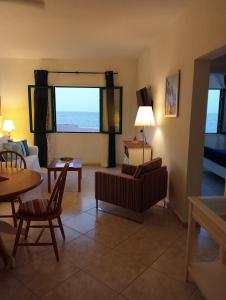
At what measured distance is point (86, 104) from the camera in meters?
5.82

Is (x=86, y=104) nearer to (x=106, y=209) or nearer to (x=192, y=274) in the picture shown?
(x=106, y=209)

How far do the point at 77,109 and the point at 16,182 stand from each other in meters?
3.93

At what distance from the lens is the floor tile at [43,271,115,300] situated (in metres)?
1.78

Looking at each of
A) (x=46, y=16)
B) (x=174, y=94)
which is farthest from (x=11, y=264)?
(x=46, y=16)

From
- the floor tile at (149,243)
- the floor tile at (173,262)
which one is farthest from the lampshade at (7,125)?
the floor tile at (173,262)

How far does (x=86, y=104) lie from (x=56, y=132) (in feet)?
3.32

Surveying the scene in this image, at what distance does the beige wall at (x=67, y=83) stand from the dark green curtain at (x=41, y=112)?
0.61 ft

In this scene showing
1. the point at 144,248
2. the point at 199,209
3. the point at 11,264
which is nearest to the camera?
the point at 199,209

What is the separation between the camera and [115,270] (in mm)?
2080

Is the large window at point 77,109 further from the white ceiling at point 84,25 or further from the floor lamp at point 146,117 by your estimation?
the floor lamp at point 146,117

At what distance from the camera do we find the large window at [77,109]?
5.73m

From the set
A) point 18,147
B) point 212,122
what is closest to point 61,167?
point 18,147

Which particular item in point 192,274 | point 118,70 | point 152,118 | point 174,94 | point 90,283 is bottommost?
point 90,283

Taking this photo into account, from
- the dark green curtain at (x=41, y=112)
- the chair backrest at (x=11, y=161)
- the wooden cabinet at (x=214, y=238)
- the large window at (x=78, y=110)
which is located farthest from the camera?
the large window at (x=78, y=110)
